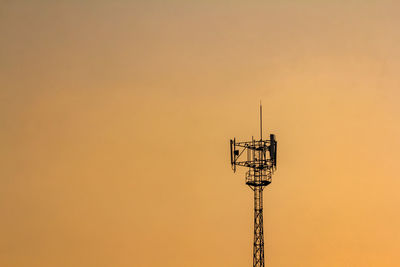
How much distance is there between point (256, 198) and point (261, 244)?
3915 millimetres

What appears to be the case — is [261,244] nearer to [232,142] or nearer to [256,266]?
[256,266]

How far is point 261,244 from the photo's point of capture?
60.0 meters

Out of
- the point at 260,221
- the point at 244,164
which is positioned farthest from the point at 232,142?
the point at 260,221

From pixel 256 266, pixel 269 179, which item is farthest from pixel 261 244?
pixel 269 179

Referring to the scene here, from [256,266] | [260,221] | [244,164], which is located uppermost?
[244,164]

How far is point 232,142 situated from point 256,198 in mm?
5499

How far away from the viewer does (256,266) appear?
60.0 meters

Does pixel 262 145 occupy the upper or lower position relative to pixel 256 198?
upper

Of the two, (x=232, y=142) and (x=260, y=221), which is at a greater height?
(x=232, y=142)

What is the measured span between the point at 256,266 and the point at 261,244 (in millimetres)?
1925

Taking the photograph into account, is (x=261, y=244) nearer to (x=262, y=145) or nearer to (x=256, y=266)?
(x=256, y=266)

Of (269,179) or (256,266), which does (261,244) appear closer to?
(256,266)

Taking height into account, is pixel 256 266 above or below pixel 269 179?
below

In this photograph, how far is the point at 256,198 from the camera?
6062 centimetres
